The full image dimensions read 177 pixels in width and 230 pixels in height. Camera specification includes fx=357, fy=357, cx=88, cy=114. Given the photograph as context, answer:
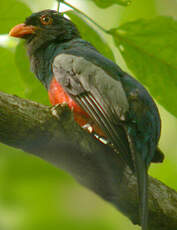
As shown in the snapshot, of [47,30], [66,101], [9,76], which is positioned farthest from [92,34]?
[47,30]

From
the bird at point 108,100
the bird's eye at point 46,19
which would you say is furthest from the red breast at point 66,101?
the bird's eye at point 46,19

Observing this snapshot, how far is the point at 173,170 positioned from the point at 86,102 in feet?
3.40

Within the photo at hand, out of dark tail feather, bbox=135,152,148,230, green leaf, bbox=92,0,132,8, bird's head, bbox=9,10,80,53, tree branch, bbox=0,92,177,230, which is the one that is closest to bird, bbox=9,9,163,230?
dark tail feather, bbox=135,152,148,230

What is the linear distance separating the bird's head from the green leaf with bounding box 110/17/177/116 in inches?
55.7

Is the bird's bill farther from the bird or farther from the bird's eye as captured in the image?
the bird's eye

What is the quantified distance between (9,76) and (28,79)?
0.26 metres

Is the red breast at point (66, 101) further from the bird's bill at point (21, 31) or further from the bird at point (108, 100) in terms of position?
the bird's bill at point (21, 31)

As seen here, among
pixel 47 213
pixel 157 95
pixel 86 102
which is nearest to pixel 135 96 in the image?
pixel 157 95

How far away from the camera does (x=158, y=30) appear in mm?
3092

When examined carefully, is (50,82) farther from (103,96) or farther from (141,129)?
(141,129)

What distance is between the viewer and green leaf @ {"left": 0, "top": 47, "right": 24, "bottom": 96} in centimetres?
315

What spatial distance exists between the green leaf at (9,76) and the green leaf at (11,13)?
0.73 feet

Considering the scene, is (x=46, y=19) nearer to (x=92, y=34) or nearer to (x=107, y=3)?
(x=92, y=34)

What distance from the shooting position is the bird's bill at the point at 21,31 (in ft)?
11.9
